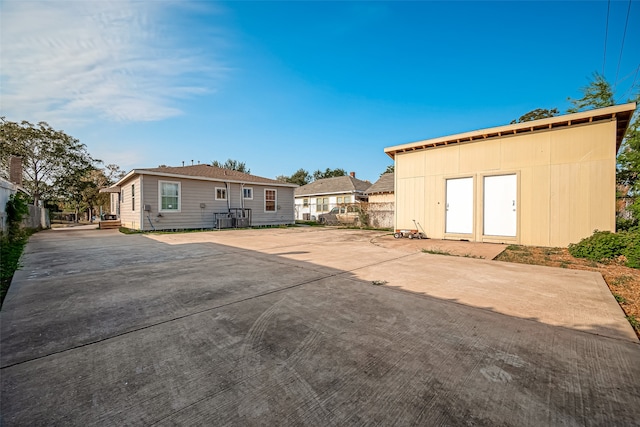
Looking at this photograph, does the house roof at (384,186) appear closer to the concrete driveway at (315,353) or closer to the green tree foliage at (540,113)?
the green tree foliage at (540,113)

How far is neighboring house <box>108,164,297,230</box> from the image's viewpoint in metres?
12.7

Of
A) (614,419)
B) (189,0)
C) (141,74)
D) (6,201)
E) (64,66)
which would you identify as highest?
(189,0)

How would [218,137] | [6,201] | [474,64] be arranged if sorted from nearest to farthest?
[6,201], [474,64], [218,137]

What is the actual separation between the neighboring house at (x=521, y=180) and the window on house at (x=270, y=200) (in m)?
9.54

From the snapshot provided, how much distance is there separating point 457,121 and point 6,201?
2276cm

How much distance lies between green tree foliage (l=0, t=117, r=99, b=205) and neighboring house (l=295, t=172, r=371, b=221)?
2362cm

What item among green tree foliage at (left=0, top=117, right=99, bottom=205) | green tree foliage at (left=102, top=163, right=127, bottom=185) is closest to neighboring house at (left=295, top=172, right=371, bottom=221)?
green tree foliage at (left=102, top=163, right=127, bottom=185)

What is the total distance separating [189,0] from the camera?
6.57 m

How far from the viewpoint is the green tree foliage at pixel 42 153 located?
74.3ft

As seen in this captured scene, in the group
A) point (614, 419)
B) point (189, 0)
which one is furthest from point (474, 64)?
point (614, 419)

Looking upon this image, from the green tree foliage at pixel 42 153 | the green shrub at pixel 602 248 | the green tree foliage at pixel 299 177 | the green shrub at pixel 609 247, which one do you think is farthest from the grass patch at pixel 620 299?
the green tree foliage at pixel 299 177

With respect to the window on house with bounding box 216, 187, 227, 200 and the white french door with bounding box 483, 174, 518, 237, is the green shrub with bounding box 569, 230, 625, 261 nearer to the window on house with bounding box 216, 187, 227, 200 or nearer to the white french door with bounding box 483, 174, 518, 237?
the white french door with bounding box 483, 174, 518, 237

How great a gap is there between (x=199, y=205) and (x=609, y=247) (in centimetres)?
1607

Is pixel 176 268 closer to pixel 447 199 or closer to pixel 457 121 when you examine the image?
pixel 447 199
